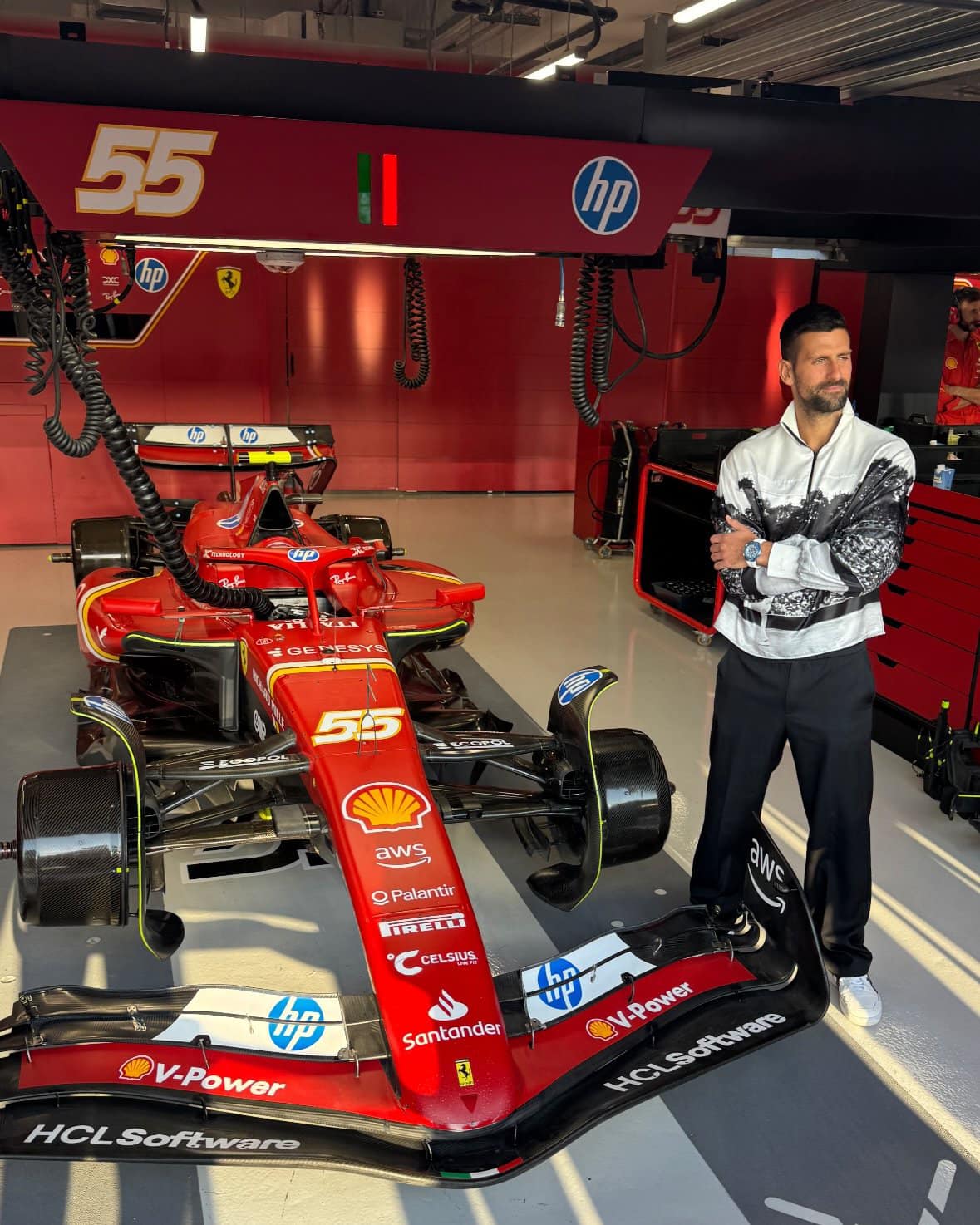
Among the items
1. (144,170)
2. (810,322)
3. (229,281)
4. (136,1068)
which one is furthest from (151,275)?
(136,1068)

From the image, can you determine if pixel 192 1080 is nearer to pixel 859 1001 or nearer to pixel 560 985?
pixel 560 985

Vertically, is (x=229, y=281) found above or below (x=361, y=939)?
above

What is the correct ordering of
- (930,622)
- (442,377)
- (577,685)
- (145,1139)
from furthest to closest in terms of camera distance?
(442,377)
(930,622)
(577,685)
(145,1139)

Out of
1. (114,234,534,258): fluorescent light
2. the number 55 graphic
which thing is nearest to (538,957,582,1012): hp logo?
(114,234,534,258): fluorescent light

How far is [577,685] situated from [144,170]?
1807mm

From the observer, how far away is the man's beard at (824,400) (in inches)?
107

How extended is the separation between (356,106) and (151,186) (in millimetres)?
527

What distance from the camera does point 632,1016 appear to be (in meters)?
2.52

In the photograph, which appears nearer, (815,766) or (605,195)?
(605,195)

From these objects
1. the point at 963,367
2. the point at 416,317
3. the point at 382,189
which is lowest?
the point at 963,367

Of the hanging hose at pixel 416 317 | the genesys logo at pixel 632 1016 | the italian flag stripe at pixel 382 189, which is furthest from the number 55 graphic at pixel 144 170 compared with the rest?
the hanging hose at pixel 416 317

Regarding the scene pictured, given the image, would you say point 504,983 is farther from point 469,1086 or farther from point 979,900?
point 979,900

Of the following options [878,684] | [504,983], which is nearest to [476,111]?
[504,983]

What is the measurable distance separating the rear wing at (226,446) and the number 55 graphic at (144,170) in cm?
341
